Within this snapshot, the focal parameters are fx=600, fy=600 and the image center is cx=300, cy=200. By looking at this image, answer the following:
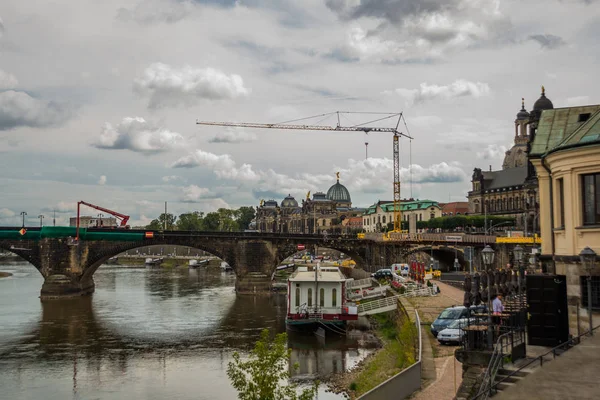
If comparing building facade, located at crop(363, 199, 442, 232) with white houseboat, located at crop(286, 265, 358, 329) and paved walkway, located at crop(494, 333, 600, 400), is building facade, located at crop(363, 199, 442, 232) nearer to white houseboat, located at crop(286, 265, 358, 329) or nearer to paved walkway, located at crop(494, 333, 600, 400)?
white houseboat, located at crop(286, 265, 358, 329)

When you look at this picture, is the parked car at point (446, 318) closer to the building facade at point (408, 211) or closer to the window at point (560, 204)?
the window at point (560, 204)

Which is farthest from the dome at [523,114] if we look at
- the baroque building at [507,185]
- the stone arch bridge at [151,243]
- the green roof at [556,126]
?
the green roof at [556,126]

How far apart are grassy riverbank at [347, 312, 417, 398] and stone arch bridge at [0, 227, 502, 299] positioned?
42086 mm

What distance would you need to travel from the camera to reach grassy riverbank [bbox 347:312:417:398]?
3087 cm

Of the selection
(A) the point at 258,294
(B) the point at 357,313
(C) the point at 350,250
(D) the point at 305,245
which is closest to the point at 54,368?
(B) the point at 357,313

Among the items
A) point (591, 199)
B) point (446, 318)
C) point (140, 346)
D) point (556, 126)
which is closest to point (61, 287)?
point (140, 346)

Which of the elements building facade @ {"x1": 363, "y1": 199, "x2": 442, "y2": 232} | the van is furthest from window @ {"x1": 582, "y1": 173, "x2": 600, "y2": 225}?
building facade @ {"x1": 363, "y1": 199, "x2": 442, "y2": 232}

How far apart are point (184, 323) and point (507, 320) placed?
41658 millimetres

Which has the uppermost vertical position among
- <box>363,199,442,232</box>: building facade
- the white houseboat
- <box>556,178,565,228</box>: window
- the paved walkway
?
<box>363,199,442,232</box>: building facade

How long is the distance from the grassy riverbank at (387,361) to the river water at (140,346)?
167 centimetres

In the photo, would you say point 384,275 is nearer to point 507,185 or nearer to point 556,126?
point 556,126

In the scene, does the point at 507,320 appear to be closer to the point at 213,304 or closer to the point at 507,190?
the point at 213,304

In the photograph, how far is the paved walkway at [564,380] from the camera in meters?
13.2

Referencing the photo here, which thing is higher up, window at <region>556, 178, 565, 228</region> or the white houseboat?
window at <region>556, 178, 565, 228</region>
